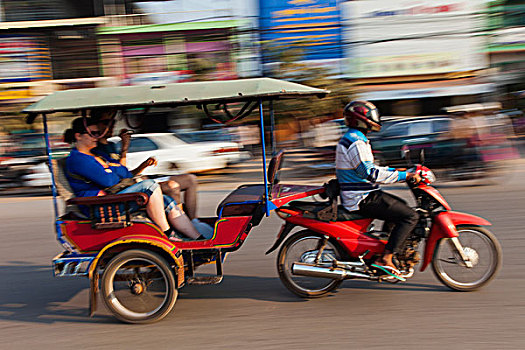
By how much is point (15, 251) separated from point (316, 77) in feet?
37.7

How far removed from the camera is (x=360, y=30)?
20.4m

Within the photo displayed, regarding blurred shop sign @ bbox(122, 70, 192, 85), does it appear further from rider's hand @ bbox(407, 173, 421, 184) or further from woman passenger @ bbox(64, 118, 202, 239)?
rider's hand @ bbox(407, 173, 421, 184)

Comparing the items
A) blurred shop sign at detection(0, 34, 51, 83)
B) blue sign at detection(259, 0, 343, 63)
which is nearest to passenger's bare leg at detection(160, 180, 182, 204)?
blue sign at detection(259, 0, 343, 63)

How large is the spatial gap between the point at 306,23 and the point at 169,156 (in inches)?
389

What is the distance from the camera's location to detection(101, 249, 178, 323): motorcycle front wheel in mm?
4367

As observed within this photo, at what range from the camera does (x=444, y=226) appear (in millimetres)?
4449

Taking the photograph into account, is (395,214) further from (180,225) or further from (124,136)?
(124,136)

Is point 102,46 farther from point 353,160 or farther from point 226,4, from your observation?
point 353,160

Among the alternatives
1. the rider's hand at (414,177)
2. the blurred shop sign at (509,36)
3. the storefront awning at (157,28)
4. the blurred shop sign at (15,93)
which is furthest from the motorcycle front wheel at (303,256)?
the blurred shop sign at (509,36)

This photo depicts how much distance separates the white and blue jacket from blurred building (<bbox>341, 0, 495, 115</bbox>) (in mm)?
16043

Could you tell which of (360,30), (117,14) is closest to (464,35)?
(360,30)

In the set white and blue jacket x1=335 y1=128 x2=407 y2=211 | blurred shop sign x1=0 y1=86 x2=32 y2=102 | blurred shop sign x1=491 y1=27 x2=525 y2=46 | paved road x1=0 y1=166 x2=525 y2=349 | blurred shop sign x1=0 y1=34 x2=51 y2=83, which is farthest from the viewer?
blurred shop sign x1=491 y1=27 x2=525 y2=46

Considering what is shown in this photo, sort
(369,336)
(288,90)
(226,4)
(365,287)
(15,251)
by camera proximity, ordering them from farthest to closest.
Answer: (226,4)
(15,251)
(365,287)
(288,90)
(369,336)

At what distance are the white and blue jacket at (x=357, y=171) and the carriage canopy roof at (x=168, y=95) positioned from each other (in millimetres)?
512
